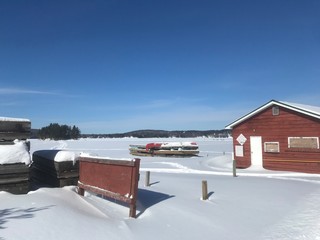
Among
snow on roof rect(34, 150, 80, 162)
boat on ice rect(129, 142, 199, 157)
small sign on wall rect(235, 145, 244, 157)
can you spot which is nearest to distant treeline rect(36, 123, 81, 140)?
boat on ice rect(129, 142, 199, 157)

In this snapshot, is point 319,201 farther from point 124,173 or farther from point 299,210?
point 124,173

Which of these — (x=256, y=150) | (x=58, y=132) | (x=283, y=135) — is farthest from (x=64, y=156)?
(x=58, y=132)

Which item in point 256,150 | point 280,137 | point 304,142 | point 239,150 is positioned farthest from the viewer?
point 239,150

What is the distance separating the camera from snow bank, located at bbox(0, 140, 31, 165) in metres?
9.35

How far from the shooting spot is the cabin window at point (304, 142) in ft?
62.8

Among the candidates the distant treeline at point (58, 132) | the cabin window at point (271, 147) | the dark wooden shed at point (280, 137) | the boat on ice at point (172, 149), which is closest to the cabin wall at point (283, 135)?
the dark wooden shed at point (280, 137)

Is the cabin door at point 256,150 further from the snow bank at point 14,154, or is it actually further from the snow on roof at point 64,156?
the snow bank at point 14,154

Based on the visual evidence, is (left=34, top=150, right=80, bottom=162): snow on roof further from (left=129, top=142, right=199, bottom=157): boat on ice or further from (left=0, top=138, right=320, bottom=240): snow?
(left=129, top=142, right=199, bottom=157): boat on ice

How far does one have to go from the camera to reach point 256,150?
22.5 m

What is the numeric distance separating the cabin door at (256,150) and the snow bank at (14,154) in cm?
1618

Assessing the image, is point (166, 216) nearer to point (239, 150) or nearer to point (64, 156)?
point (64, 156)

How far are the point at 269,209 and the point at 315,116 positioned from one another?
11.2 meters

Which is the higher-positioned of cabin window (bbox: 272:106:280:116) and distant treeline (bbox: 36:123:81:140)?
distant treeline (bbox: 36:123:81:140)

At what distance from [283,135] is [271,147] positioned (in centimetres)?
121
